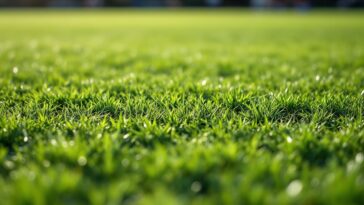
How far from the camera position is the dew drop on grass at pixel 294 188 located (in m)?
1.42

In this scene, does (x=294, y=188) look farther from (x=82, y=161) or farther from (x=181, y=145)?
(x=82, y=161)

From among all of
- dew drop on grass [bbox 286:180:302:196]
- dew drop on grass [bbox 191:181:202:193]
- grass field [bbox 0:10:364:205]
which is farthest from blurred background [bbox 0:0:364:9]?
dew drop on grass [bbox 191:181:202:193]

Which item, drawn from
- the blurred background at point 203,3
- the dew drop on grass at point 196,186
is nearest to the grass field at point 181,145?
the dew drop on grass at point 196,186

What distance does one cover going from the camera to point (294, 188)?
146 cm

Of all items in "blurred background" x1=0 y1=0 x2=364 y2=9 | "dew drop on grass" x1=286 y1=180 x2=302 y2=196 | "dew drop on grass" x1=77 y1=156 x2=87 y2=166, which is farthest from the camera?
"blurred background" x1=0 y1=0 x2=364 y2=9

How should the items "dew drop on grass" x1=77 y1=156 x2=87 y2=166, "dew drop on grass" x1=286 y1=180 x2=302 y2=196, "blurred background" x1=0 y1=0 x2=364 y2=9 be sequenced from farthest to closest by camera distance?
"blurred background" x1=0 y1=0 x2=364 y2=9
"dew drop on grass" x1=77 y1=156 x2=87 y2=166
"dew drop on grass" x1=286 y1=180 x2=302 y2=196

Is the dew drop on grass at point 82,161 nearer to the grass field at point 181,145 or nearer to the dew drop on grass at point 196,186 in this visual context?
the grass field at point 181,145

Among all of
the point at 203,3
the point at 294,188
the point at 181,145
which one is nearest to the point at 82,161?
the point at 181,145

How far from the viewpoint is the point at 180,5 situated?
63.8m

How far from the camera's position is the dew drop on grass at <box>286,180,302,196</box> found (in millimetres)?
1425

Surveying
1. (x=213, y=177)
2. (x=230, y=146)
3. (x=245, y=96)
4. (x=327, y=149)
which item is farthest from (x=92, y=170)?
(x=245, y=96)

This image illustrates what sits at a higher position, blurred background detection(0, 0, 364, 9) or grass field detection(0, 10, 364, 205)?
blurred background detection(0, 0, 364, 9)

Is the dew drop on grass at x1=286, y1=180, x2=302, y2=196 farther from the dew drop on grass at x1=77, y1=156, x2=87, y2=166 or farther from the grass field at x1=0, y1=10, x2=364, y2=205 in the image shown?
the dew drop on grass at x1=77, y1=156, x2=87, y2=166

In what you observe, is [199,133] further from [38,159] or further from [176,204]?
[38,159]
